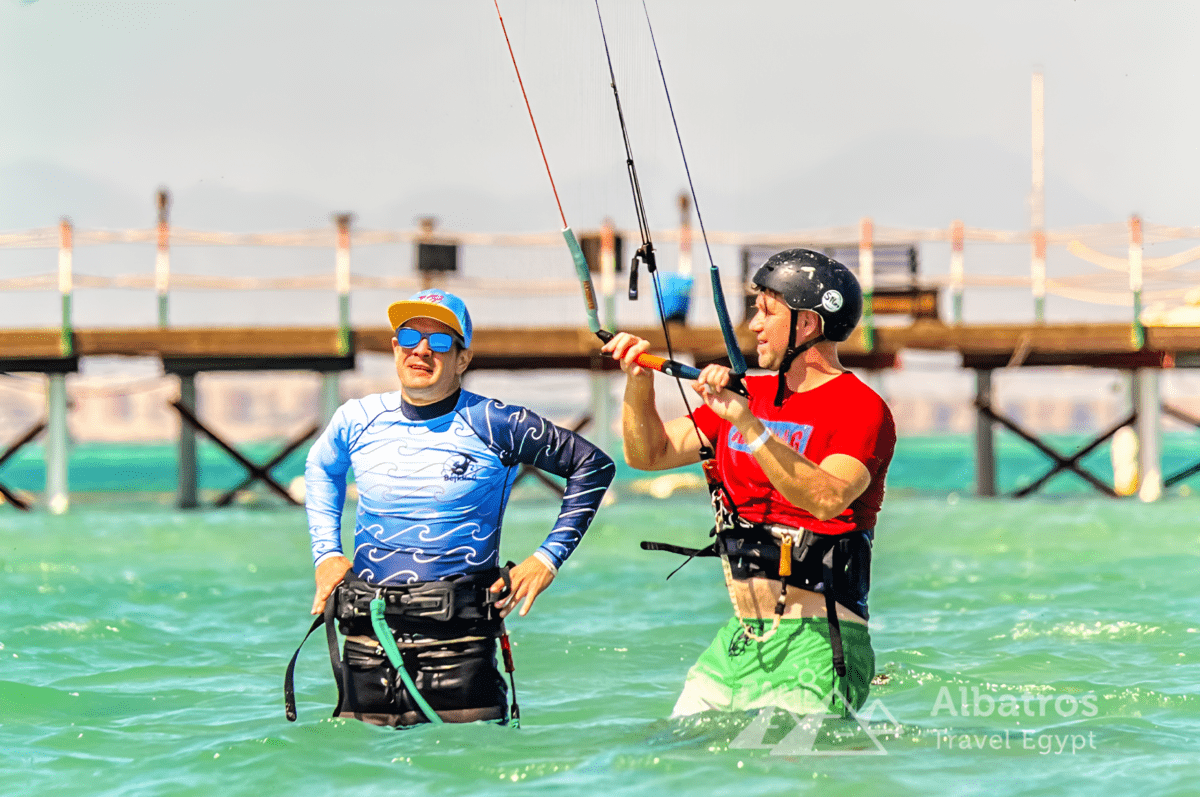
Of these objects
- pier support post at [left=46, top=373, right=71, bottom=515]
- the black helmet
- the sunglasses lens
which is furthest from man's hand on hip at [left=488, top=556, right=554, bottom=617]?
pier support post at [left=46, top=373, right=71, bottom=515]

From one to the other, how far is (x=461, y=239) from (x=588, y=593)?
6979 mm

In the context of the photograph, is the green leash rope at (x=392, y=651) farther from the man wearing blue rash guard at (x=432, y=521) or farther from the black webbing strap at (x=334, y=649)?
the black webbing strap at (x=334, y=649)

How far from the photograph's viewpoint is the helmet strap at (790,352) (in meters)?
4.13

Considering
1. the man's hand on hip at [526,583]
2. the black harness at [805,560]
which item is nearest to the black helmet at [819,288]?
the black harness at [805,560]

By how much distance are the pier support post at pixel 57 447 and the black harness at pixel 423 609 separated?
15.3 meters

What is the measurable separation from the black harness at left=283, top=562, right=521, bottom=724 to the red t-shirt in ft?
2.68

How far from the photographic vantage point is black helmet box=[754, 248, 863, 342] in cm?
410

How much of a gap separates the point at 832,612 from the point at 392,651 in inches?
53.9

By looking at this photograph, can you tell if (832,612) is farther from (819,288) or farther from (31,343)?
(31,343)

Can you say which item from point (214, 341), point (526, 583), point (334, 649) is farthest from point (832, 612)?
point (214, 341)

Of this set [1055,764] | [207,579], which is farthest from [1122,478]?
[1055,764]

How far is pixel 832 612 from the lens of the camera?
4031 mm

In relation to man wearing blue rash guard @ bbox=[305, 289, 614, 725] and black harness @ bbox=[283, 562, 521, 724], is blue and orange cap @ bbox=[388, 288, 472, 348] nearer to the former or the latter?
man wearing blue rash guard @ bbox=[305, 289, 614, 725]

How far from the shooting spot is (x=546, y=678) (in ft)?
23.7
